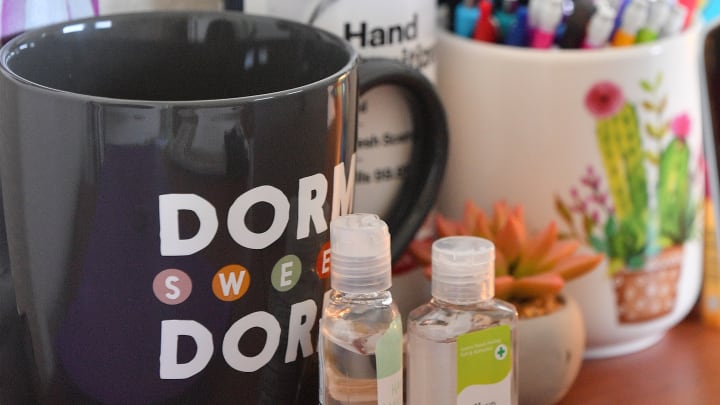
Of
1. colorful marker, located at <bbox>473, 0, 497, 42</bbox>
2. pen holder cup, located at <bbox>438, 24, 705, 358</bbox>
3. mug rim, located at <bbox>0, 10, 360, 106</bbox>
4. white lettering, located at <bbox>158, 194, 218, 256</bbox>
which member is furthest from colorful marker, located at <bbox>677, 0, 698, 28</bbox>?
white lettering, located at <bbox>158, 194, 218, 256</bbox>

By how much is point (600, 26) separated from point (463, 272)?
218mm

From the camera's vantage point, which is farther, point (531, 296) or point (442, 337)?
point (531, 296)

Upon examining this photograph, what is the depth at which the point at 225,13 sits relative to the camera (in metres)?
0.52

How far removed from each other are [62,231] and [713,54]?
1.27 feet

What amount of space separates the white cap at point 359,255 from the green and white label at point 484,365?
0.05 m

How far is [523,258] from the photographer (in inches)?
22.0

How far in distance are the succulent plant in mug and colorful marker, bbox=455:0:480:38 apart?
116 millimetres

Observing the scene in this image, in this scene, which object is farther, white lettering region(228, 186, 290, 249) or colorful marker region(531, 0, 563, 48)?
colorful marker region(531, 0, 563, 48)

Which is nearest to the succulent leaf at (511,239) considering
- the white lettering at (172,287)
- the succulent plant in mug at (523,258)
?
the succulent plant in mug at (523,258)

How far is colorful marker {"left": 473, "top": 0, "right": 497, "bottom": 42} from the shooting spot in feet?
2.03

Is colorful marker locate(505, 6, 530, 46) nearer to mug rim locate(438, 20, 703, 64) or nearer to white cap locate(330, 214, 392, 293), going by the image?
mug rim locate(438, 20, 703, 64)

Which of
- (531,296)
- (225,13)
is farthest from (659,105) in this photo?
(225,13)

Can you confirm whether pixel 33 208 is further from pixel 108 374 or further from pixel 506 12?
pixel 506 12

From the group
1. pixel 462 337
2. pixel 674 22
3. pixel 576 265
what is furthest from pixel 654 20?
pixel 462 337
